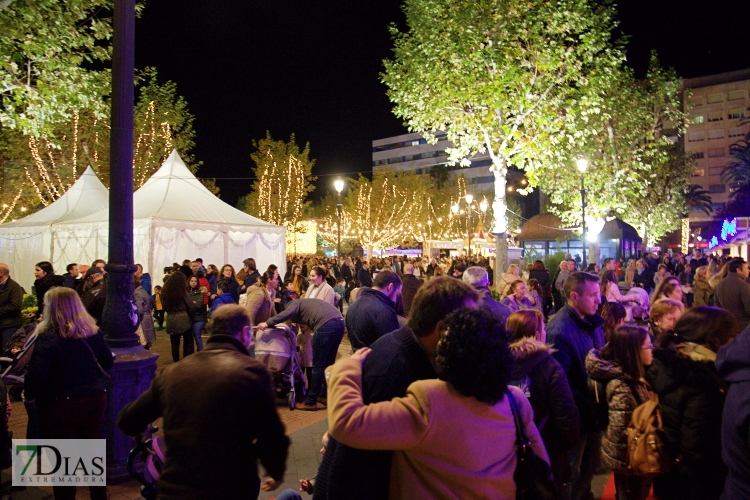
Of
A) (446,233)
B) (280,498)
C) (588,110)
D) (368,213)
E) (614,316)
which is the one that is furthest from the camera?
(446,233)

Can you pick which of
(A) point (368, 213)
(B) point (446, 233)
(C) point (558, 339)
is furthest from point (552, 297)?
(B) point (446, 233)

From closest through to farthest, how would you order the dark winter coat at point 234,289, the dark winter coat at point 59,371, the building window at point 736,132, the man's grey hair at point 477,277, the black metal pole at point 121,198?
the dark winter coat at point 59,371 < the black metal pole at point 121,198 < the man's grey hair at point 477,277 < the dark winter coat at point 234,289 < the building window at point 736,132

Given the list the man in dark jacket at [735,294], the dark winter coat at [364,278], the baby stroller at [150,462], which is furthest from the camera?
the dark winter coat at [364,278]

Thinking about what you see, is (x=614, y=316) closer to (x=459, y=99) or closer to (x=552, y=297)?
(x=552, y=297)

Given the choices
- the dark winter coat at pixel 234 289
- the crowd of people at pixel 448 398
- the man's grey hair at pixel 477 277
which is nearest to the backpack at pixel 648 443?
the crowd of people at pixel 448 398

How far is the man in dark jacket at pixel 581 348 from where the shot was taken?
379 cm

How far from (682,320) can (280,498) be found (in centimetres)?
262

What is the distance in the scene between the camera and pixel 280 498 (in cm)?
259

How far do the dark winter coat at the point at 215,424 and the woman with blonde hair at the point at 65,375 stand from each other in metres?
1.50

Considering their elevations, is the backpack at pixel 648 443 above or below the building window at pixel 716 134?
below

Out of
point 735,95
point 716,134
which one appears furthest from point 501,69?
point 735,95

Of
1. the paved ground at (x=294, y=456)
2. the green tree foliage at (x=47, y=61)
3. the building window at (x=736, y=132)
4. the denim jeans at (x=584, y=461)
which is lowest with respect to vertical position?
the paved ground at (x=294, y=456)

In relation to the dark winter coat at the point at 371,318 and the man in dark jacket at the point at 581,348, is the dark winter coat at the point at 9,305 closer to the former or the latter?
the dark winter coat at the point at 371,318

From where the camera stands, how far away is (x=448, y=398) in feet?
5.81
